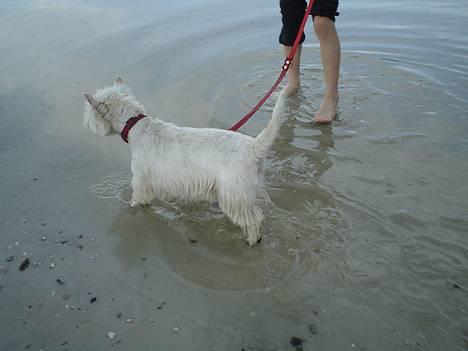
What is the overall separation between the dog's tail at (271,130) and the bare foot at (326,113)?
171cm

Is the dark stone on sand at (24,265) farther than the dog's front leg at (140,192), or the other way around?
the dog's front leg at (140,192)

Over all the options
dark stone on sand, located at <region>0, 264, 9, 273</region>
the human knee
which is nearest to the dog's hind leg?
dark stone on sand, located at <region>0, 264, 9, 273</region>

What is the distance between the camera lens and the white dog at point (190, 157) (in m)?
2.37

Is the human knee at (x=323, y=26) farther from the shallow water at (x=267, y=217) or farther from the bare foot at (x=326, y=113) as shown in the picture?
the shallow water at (x=267, y=217)

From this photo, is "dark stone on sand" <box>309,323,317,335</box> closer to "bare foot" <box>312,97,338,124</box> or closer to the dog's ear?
the dog's ear

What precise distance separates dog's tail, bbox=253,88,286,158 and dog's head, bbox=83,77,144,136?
1.08 meters

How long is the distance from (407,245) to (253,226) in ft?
3.50

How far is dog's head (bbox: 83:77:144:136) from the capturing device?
109 inches

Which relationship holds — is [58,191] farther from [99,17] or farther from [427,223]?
[99,17]

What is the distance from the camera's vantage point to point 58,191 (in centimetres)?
316

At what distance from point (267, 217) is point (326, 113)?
1634 millimetres

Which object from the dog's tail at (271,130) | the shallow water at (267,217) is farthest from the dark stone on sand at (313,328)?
the dog's tail at (271,130)

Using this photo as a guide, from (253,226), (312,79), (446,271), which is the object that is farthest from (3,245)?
(312,79)

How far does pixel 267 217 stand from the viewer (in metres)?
2.81
